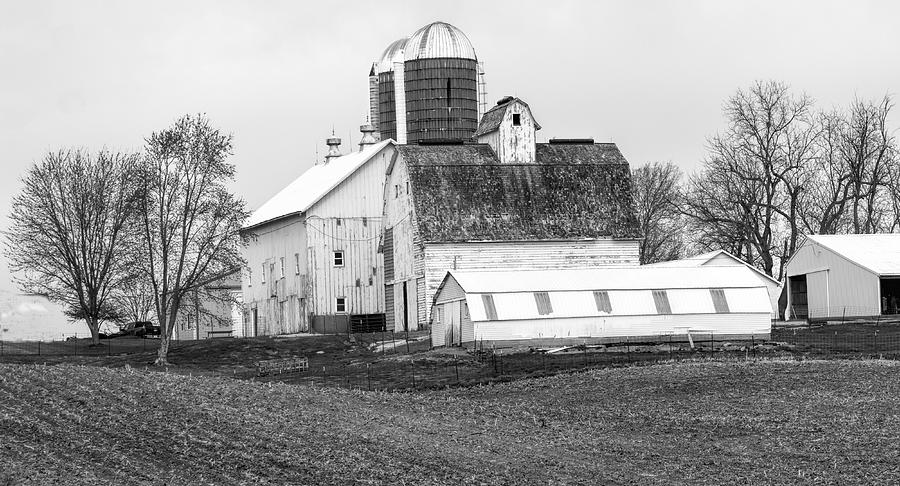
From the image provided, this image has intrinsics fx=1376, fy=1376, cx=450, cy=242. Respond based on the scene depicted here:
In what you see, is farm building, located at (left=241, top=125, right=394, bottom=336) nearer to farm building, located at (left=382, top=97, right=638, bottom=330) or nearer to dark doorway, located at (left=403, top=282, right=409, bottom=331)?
farm building, located at (left=382, top=97, right=638, bottom=330)

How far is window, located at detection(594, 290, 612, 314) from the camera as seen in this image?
5206cm

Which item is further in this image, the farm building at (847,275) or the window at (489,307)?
the farm building at (847,275)

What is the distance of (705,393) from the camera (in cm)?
3419

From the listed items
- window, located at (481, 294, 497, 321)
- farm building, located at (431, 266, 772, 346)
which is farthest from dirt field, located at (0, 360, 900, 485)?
farm building, located at (431, 266, 772, 346)

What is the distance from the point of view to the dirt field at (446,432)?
70.7 feet

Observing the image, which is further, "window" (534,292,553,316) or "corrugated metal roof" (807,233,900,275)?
"corrugated metal roof" (807,233,900,275)

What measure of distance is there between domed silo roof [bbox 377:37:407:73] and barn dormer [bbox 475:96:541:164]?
24.0 metres

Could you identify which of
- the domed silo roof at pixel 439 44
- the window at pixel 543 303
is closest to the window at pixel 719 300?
the window at pixel 543 303

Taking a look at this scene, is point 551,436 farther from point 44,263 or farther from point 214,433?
point 44,263

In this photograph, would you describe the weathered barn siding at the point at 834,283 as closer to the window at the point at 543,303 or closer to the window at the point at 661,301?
the window at the point at 661,301

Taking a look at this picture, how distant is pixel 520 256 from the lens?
211 feet

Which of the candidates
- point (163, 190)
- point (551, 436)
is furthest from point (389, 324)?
point (551, 436)

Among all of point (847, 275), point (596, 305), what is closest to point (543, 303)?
point (596, 305)

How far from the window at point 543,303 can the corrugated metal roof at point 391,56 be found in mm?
41073
